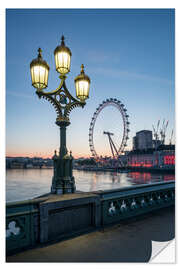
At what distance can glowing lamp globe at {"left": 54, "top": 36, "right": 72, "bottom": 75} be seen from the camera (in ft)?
15.0

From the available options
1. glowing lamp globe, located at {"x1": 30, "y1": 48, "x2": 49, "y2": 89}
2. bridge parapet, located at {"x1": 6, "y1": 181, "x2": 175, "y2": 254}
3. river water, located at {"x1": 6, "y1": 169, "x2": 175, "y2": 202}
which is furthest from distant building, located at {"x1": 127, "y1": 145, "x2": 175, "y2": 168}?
glowing lamp globe, located at {"x1": 30, "y1": 48, "x2": 49, "y2": 89}

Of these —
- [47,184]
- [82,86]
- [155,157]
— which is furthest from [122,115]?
[155,157]

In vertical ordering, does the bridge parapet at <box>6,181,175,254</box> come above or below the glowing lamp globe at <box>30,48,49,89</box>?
below

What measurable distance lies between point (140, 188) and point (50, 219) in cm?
328

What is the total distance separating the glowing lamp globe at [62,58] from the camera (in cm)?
458

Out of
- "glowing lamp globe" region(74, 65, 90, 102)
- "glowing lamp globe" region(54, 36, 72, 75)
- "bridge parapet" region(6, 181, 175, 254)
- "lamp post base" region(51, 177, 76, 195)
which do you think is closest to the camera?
"bridge parapet" region(6, 181, 175, 254)

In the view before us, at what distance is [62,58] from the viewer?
15.1 feet

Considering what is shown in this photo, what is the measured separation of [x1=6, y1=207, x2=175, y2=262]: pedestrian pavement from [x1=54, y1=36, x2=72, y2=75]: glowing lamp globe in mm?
3753

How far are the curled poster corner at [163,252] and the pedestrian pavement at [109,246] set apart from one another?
0.08 m

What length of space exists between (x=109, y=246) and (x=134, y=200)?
2.23 metres

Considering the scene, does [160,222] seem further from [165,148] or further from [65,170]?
[165,148]

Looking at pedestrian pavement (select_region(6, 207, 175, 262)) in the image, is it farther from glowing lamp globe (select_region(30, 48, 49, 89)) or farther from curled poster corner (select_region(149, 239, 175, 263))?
glowing lamp globe (select_region(30, 48, 49, 89))

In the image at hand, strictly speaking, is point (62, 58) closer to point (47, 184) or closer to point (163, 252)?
point (163, 252)
